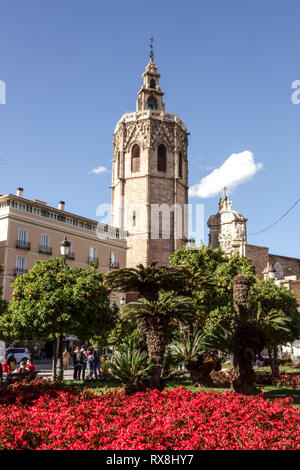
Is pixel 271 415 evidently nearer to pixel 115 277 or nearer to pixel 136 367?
pixel 136 367

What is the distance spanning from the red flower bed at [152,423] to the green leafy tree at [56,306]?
236 inches

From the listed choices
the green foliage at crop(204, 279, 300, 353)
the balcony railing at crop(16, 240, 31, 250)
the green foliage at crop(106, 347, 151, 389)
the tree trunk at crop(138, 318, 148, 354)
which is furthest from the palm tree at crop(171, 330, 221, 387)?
the balcony railing at crop(16, 240, 31, 250)

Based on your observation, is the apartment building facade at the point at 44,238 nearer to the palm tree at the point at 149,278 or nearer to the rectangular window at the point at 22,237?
the rectangular window at the point at 22,237

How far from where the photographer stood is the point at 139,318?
1224cm

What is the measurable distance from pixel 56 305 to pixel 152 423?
30.5 feet

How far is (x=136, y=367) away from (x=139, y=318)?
144 centimetres

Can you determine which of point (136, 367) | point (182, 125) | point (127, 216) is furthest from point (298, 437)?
point (182, 125)

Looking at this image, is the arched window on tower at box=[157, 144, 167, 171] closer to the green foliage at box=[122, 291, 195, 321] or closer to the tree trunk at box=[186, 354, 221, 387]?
the tree trunk at box=[186, 354, 221, 387]

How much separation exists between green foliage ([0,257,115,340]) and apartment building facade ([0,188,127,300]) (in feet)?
65.4

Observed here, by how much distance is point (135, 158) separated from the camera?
58.3 meters

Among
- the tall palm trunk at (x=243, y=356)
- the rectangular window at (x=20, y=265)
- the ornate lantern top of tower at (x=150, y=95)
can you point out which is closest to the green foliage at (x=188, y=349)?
the tall palm trunk at (x=243, y=356)

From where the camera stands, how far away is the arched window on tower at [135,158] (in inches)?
2280

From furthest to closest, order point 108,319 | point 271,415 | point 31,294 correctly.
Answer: point 108,319 → point 31,294 → point 271,415

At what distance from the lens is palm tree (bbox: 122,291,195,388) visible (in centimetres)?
1164
